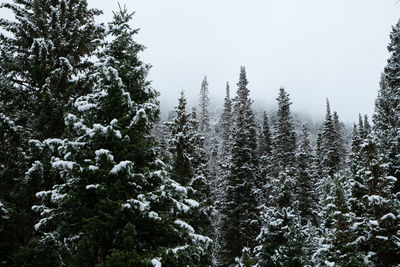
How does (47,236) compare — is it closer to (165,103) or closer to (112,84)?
(112,84)

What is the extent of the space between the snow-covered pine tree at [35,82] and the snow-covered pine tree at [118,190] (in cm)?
107

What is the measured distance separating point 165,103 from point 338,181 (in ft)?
588

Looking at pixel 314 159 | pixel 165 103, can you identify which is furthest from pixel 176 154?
pixel 165 103

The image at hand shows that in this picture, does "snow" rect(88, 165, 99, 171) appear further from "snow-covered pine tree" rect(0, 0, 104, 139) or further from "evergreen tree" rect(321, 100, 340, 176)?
"evergreen tree" rect(321, 100, 340, 176)

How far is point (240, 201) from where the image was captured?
97.0ft

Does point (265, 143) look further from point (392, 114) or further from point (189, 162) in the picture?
point (189, 162)

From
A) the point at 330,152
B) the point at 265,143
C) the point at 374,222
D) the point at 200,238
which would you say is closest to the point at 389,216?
the point at 374,222

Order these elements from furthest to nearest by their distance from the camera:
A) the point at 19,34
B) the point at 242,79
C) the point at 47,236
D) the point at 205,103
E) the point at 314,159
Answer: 1. the point at 205,103
2. the point at 242,79
3. the point at 314,159
4. the point at 19,34
5. the point at 47,236

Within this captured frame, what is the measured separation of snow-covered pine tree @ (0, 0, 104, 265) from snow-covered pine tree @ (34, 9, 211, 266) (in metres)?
1.07

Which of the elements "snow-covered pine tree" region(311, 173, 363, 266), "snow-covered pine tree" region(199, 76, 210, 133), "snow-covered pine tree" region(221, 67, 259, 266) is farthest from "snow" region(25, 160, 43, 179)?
"snow-covered pine tree" region(199, 76, 210, 133)

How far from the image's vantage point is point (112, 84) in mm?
10766

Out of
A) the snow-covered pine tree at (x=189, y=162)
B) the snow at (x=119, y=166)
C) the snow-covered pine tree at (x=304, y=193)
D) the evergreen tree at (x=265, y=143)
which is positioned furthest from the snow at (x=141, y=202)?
the evergreen tree at (x=265, y=143)

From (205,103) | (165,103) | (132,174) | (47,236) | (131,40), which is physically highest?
(165,103)

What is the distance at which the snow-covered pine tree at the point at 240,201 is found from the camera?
2764 centimetres
